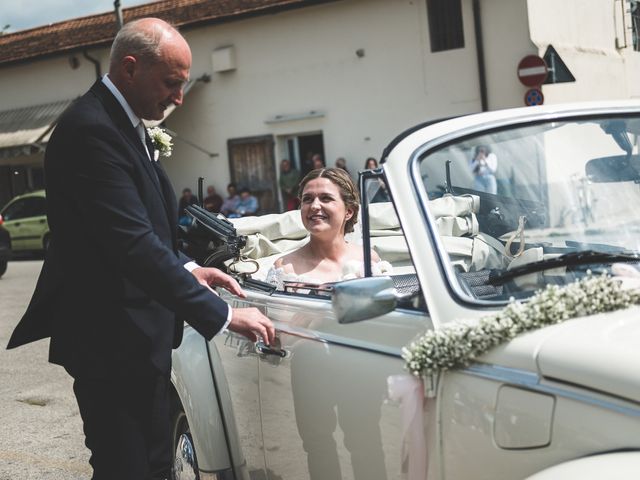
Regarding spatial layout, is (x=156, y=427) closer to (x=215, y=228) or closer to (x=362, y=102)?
(x=215, y=228)

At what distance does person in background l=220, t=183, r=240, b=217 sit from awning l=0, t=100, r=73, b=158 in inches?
236

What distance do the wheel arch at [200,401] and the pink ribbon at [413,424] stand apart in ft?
5.03

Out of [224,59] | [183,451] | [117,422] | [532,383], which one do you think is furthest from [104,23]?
[532,383]

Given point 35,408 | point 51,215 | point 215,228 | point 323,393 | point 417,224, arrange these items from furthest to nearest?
point 35,408 → point 215,228 → point 51,215 → point 323,393 → point 417,224

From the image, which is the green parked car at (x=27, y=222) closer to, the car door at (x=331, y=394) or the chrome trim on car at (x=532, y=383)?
the car door at (x=331, y=394)

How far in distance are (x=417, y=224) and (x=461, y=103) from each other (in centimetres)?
1831

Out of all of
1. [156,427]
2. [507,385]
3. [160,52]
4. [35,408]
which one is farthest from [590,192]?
[35,408]

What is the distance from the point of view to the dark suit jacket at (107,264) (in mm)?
2957

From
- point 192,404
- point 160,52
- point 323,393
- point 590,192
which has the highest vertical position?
point 160,52

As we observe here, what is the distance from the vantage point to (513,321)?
239 centimetres

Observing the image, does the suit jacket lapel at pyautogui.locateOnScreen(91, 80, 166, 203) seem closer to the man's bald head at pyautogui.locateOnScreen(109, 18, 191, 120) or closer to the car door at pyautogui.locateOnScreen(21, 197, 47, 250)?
the man's bald head at pyautogui.locateOnScreen(109, 18, 191, 120)

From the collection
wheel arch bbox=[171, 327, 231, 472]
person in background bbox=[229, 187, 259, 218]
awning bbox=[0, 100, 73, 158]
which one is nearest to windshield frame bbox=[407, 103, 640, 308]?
wheel arch bbox=[171, 327, 231, 472]

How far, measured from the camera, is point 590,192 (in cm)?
290

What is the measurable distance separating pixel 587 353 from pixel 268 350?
156cm
